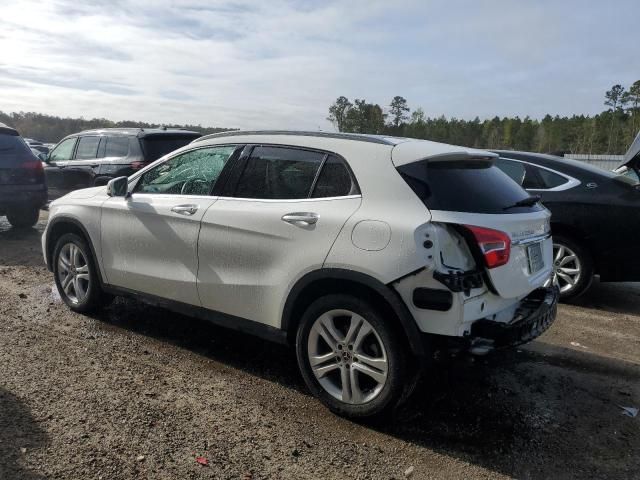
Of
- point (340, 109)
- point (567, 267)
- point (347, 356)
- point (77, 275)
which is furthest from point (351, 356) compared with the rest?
point (340, 109)

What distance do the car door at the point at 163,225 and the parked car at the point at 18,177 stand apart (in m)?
5.18

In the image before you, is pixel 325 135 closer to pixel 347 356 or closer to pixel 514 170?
pixel 347 356

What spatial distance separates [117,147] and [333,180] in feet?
28.2

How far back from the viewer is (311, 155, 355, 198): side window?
3.53 metres

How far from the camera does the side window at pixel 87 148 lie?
1143 cm

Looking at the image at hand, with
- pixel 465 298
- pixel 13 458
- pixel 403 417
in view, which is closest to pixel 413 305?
pixel 465 298

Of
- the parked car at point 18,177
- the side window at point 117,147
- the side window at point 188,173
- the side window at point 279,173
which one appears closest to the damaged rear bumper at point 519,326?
the side window at point 279,173

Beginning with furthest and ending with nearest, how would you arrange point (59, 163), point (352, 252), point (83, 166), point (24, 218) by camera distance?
point (59, 163) < point (83, 166) < point (24, 218) < point (352, 252)

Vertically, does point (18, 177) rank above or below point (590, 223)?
below

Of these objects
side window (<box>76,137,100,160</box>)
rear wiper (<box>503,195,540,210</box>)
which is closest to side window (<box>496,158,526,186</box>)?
rear wiper (<box>503,195,540,210</box>)

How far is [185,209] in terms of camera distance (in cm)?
Result: 425

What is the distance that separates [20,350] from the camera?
4438 millimetres

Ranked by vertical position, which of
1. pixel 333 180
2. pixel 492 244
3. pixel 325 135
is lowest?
pixel 492 244

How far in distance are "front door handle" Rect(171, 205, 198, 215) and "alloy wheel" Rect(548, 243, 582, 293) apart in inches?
154
